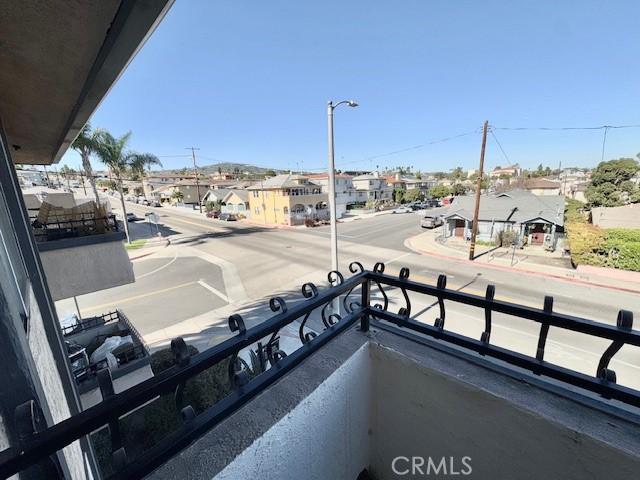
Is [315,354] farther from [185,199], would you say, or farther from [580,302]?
[185,199]

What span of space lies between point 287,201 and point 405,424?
99.8 ft

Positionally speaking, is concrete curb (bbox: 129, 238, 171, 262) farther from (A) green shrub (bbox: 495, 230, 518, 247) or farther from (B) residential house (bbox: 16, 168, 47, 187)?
(A) green shrub (bbox: 495, 230, 518, 247)

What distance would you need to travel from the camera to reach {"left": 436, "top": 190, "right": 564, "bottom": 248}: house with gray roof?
18.4 meters

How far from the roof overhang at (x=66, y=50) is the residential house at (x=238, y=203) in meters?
36.0

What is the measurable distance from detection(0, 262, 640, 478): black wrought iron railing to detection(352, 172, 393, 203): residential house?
1863 inches

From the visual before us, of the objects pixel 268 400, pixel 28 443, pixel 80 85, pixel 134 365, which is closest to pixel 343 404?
pixel 268 400

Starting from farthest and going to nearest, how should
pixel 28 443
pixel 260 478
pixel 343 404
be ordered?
pixel 343 404 → pixel 260 478 → pixel 28 443

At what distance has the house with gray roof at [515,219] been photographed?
18.4 metres

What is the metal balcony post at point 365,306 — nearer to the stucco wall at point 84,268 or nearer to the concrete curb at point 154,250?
the stucco wall at point 84,268

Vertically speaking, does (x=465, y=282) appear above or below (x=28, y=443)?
below

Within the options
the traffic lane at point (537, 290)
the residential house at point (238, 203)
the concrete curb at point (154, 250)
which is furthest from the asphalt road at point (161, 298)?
the residential house at point (238, 203)

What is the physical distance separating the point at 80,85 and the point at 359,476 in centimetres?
377

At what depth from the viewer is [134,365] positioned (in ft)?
16.5

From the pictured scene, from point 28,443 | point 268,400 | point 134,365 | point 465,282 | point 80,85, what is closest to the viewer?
point 28,443
